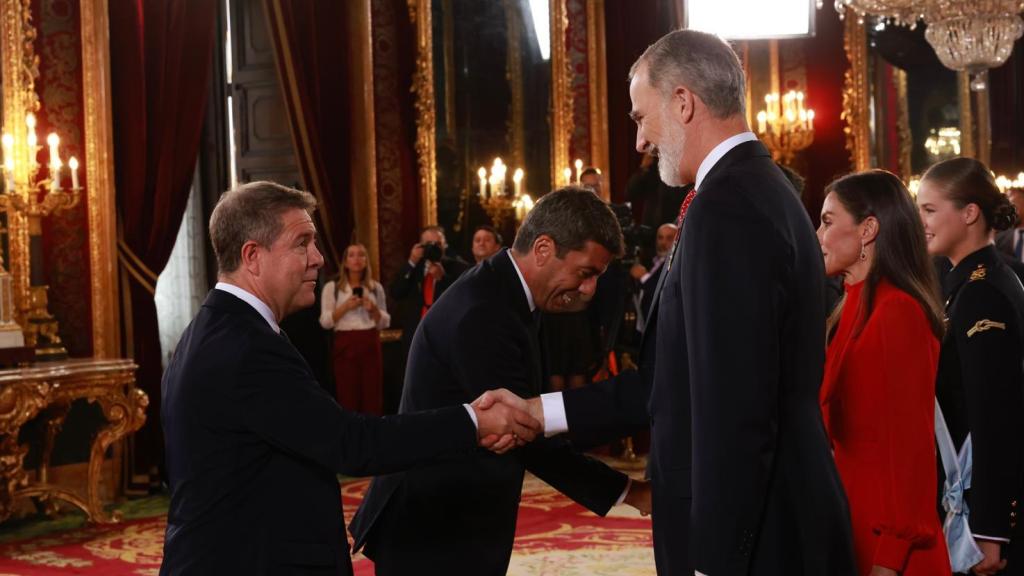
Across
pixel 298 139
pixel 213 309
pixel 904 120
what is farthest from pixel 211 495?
pixel 904 120

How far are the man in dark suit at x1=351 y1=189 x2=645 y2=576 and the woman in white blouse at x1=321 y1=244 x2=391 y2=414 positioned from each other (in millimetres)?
5244

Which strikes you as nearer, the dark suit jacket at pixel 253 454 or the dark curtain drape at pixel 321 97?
the dark suit jacket at pixel 253 454

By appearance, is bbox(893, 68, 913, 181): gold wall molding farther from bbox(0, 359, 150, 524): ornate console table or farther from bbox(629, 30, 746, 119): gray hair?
bbox(629, 30, 746, 119): gray hair

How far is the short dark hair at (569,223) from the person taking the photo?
9.56 ft

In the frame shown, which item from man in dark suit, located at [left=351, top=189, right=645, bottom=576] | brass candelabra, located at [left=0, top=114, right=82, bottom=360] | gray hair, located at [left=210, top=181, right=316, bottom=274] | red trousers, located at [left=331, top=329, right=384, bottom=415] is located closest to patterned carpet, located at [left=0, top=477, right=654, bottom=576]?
brass candelabra, located at [left=0, top=114, right=82, bottom=360]

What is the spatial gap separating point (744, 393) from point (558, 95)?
27.1 feet

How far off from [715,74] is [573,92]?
8228 millimetres

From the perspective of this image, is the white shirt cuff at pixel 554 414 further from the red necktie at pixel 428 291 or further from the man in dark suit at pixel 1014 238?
the red necktie at pixel 428 291

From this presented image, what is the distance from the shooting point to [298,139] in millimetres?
8469

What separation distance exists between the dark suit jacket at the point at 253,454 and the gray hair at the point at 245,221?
115mm

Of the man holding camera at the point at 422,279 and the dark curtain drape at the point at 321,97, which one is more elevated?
the dark curtain drape at the point at 321,97

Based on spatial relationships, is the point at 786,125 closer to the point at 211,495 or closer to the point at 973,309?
the point at 973,309

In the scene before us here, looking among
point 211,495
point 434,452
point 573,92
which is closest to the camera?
point 211,495

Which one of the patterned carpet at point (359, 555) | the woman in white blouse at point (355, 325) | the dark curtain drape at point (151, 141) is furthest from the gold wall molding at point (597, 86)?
the patterned carpet at point (359, 555)
